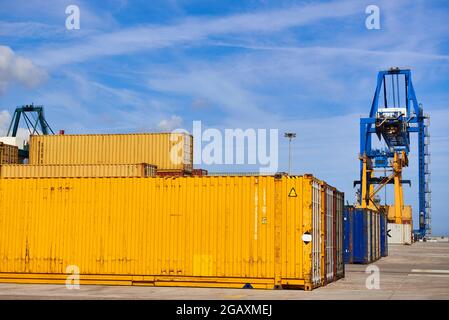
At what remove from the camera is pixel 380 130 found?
8200 cm

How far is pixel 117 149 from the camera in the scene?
39.7 m

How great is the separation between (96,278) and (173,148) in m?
18.4

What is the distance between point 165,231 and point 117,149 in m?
19.8

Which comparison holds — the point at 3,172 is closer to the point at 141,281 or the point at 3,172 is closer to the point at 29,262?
the point at 29,262

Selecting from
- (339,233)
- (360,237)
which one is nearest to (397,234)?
(360,237)

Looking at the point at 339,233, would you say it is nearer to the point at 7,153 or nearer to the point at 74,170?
the point at 74,170

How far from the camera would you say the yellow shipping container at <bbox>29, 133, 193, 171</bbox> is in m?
38.7

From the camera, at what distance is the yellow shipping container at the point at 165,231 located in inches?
792

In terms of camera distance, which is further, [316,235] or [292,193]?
[316,235]

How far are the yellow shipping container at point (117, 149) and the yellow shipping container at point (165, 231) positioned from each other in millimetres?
16669

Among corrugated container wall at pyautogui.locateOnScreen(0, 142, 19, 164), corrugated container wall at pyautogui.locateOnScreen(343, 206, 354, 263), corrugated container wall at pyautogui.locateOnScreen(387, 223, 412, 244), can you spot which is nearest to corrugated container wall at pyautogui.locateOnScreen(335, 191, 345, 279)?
corrugated container wall at pyautogui.locateOnScreen(343, 206, 354, 263)

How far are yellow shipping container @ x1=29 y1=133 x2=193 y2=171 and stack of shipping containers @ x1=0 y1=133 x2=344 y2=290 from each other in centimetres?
1667

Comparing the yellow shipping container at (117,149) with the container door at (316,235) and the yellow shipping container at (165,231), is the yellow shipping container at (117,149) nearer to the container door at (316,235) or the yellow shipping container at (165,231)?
the yellow shipping container at (165,231)
